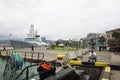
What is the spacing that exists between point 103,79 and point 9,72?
941cm

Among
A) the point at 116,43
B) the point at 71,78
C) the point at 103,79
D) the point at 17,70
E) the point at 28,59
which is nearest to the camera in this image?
the point at 103,79

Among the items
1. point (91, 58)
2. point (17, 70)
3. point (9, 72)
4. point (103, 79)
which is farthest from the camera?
point (91, 58)

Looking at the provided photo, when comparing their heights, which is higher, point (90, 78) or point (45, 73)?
point (45, 73)

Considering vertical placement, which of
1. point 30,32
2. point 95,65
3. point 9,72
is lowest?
point 9,72

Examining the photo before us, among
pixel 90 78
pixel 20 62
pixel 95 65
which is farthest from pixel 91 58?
pixel 20 62

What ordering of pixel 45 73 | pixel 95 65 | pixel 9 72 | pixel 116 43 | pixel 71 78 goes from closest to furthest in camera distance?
pixel 45 73 < pixel 71 78 < pixel 95 65 < pixel 9 72 < pixel 116 43

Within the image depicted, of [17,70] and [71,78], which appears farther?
[17,70]

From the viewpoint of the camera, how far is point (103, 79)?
23.6 feet

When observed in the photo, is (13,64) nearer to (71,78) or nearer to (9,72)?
(9,72)

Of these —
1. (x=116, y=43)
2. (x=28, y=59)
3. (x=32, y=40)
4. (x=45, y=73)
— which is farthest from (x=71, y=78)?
(x=32, y=40)

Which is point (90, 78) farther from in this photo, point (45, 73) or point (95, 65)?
point (45, 73)

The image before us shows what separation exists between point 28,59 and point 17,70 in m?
8.73

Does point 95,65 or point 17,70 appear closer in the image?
point 95,65

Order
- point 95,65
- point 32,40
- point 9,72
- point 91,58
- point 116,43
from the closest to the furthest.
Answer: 1. point 95,65
2. point 9,72
3. point 91,58
4. point 116,43
5. point 32,40
